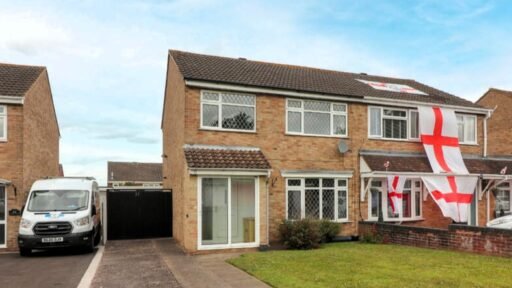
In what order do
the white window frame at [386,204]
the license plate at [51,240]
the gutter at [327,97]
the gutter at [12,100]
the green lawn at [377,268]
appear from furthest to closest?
the white window frame at [386,204]
the gutter at [327,97]
the gutter at [12,100]
the license plate at [51,240]
the green lawn at [377,268]

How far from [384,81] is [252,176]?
1071 centimetres

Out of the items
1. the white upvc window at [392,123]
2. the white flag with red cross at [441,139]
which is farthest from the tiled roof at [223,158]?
the white flag with red cross at [441,139]

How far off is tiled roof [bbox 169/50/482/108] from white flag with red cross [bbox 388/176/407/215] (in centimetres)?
324

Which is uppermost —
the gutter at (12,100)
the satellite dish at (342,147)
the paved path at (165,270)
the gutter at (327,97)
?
the gutter at (327,97)

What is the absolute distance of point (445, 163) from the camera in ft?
55.4

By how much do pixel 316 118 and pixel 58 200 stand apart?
8828 millimetres

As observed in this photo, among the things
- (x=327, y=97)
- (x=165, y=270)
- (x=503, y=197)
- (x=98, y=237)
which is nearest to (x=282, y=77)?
(x=327, y=97)

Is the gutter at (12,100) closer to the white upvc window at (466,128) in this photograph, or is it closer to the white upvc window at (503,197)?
the white upvc window at (466,128)

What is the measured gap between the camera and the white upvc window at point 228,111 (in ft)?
46.3

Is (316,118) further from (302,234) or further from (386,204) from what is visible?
(302,234)

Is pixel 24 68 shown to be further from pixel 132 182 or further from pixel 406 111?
pixel 132 182

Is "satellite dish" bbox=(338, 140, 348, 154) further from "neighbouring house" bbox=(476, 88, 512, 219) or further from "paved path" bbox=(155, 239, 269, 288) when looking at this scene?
"neighbouring house" bbox=(476, 88, 512, 219)

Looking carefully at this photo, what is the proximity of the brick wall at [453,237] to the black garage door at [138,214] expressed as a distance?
24.3 ft

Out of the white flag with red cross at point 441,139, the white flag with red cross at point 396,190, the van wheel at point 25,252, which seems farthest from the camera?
the white flag with red cross at point 441,139
